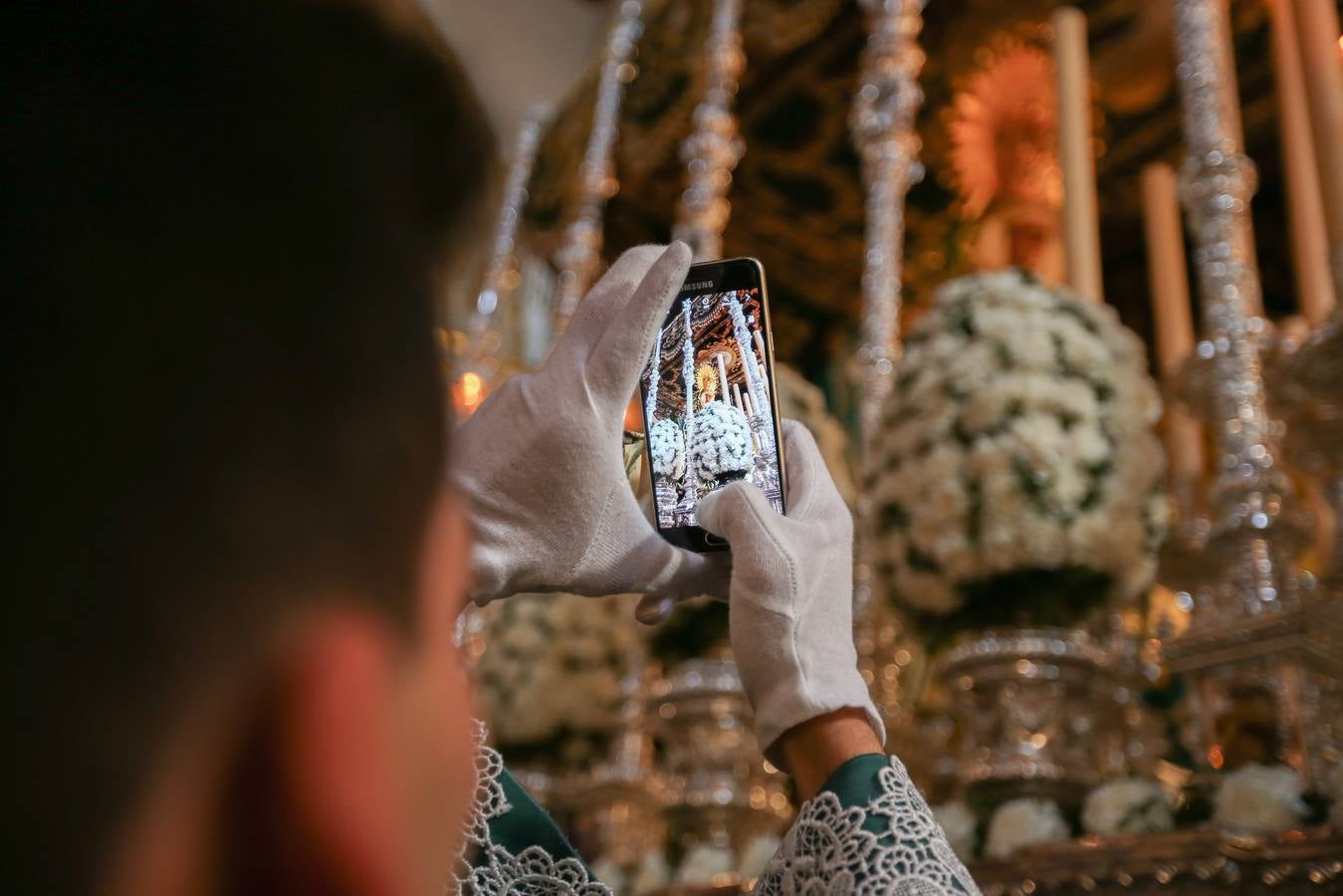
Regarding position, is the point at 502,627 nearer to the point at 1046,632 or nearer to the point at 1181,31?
the point at 1046,632

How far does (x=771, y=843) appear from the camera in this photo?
112 centimetres

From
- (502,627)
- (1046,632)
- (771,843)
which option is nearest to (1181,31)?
(1046,632)

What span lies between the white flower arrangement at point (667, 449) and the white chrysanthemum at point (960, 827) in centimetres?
41

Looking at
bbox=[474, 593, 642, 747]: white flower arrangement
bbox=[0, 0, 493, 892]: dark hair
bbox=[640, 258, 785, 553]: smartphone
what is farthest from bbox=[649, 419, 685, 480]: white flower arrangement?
bbox=[474, 593, 642, 747]: white flower arrangement

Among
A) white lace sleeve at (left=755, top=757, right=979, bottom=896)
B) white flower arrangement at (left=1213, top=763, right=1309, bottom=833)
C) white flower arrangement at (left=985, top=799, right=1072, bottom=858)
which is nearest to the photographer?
white lace sleeve at (left=755, top=757, right=979, bottom=896)

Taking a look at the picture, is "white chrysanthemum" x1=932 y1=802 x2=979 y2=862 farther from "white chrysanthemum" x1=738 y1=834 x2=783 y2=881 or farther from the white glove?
the white glove

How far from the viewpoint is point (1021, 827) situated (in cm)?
90

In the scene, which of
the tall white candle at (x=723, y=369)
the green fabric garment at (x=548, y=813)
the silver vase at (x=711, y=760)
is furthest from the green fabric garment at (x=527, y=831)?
the silver vase at (x=711, y=760)

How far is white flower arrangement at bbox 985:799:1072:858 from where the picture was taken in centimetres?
88

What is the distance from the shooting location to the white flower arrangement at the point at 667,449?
2.17ft

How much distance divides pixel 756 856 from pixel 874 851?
642mm

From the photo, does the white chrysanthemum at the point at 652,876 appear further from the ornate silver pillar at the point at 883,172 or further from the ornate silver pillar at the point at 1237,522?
the ornate silver pillar at the point at 1237,522

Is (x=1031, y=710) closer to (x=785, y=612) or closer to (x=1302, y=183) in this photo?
(x=785, y=612)

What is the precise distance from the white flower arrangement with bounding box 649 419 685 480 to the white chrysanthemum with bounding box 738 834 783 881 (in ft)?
1.67
